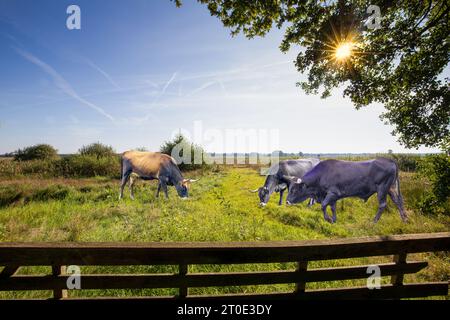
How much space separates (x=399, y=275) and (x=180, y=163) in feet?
46.9

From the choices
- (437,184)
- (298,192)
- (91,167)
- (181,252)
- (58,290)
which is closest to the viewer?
(181,252)

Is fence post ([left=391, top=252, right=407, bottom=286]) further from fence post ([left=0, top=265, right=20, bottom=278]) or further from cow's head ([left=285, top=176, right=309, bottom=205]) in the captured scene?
fence post ([left=0, top=265, right=20, bottom=278])

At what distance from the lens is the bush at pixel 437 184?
5301mm

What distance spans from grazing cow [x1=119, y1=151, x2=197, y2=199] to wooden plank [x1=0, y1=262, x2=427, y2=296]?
5059 mm

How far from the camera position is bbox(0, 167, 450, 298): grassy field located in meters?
4.66

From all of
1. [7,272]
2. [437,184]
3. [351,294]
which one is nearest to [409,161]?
[437,184]

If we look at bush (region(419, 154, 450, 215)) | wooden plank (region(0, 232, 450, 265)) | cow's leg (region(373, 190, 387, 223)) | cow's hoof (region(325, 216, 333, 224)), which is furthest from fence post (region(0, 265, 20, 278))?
bush (region(419, 154, 450, 215))

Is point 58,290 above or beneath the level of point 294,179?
beneath

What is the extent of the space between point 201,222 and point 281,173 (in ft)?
10.5

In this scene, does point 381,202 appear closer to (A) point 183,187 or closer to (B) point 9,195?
(A) point 183,187

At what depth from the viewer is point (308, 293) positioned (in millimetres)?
2691

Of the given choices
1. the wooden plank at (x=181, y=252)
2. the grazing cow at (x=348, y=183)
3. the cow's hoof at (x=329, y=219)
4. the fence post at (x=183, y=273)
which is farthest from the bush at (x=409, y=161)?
the fence post at (x=183, y=273)

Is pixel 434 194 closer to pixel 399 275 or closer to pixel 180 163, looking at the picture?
pixel 399 275

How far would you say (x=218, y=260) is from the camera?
2342 millimetres
